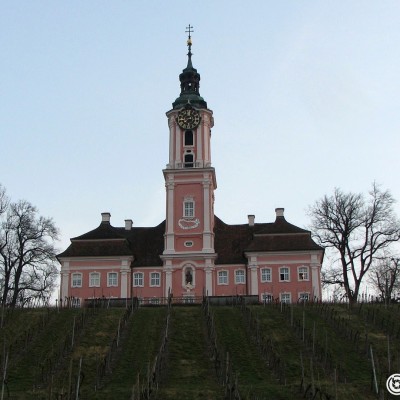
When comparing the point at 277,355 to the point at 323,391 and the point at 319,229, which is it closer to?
the point at 323,391

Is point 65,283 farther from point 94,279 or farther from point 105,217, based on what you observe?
point 105,217

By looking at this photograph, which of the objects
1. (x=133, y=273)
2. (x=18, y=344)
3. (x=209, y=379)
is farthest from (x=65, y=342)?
(x=133, y=273)

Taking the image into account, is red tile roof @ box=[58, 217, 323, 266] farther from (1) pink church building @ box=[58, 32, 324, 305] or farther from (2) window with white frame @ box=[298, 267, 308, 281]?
(2) window with white frame @ box=[298, 267, 308, 281]

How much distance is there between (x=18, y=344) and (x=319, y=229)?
104 ft

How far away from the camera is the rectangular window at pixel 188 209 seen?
62.8m

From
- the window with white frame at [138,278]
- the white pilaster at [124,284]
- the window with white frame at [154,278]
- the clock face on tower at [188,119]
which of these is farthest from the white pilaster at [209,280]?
the clock face on tower at [188,119]

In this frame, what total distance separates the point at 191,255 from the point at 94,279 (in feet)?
27.4

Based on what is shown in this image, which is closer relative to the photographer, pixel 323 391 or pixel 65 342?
pixel 323 391

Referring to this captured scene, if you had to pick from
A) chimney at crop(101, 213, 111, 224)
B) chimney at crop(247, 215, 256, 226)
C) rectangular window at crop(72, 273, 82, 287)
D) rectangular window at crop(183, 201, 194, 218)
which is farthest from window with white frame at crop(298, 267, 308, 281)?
chimney at crop(101, 213, 111, 224)

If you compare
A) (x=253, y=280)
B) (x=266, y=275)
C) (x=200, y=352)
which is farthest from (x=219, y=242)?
(x=200, y=352)

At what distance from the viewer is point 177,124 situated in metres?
65.4

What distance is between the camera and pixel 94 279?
61156mm

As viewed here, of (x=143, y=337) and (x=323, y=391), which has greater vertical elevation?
(x=143, y=337)

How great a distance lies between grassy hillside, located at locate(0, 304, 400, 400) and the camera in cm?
2839
